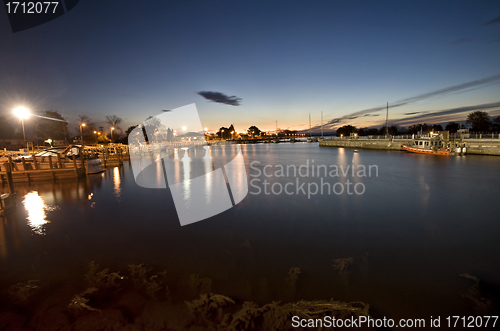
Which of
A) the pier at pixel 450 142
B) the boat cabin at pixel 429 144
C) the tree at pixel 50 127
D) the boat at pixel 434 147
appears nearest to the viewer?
the pier at pixel 450 142

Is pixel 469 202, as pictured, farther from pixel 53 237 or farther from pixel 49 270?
pixel 53 237

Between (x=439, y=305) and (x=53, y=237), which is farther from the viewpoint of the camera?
(x=53, y=237)

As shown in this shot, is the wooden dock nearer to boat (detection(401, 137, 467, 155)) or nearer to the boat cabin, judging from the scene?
boat (detection(401, 137, 467, 155))

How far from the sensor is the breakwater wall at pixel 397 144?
35.2 m

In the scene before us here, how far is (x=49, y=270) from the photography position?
5.91 m

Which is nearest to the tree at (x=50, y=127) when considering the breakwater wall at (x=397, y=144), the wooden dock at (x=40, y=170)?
the wooden dock at (x=40, y=170)

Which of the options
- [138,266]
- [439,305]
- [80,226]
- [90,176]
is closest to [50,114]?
[90,176]

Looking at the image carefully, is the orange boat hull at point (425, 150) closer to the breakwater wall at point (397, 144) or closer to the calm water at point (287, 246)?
the breakwater wall at point (397, 144)

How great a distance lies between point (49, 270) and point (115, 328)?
11.1ft

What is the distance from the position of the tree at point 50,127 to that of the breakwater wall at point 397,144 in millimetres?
85083

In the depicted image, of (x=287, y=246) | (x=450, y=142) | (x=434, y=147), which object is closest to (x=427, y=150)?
(x=434, y=147)

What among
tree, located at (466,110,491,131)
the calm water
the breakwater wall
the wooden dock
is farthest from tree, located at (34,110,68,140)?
tree, located at (466,110,491,131)

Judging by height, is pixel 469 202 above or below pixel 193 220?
below

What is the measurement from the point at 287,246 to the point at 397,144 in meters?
60.4
